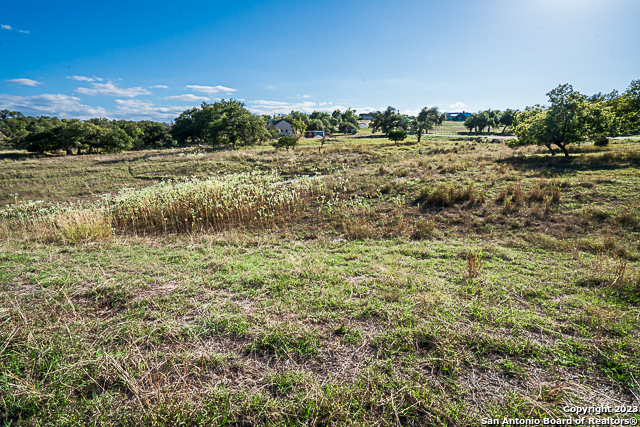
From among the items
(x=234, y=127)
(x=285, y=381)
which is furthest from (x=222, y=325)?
(x=234, y=127)

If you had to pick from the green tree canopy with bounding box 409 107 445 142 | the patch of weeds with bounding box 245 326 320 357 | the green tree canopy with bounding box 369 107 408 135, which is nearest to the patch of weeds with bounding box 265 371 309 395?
the patch of weeds with bounding box 245 326 320 357

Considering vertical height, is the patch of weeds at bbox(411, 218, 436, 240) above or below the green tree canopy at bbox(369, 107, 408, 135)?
below

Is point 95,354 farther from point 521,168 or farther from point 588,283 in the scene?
point 521,168

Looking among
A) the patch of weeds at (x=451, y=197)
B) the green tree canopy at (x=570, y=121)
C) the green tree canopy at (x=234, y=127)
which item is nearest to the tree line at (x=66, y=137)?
the green tree canopy at (x=234, y=127)

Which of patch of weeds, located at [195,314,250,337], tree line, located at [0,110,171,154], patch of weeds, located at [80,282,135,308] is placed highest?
tree line, located at [0,110,171,154]

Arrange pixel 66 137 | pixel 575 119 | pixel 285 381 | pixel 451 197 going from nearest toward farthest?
1. pixel 285 381
2. pixel 451 197
3. pixel 575 119
4. pixel 66 137

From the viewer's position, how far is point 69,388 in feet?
8.38

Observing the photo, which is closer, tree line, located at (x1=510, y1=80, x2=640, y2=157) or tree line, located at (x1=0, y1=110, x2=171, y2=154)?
tree line, located at (x1=510, y1=80, x2=640, y2=157)

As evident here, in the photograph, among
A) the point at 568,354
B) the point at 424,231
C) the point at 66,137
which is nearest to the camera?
the point at 568,354

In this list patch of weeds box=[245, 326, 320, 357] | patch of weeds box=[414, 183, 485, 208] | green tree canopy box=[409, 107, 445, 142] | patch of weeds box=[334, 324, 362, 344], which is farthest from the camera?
green tree canopy box=[409, 107, 445, 142]

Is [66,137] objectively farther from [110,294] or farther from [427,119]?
[427,119]

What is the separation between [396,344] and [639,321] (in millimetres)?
3260

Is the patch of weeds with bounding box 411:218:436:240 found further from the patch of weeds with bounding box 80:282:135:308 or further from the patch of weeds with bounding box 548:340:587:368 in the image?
the patch of weeds with bounding box 80:282:135:308

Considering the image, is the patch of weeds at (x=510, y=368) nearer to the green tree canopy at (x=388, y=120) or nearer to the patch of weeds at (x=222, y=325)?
the patch of weeds at (x=222, y=325)
